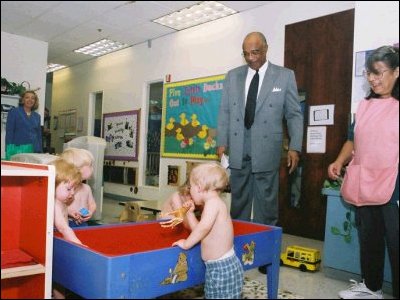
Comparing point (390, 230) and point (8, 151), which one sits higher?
point (8, 151)

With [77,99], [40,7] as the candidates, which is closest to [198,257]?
[40,7]

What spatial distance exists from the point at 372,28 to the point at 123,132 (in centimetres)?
382

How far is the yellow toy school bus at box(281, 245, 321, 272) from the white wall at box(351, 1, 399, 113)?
2.62 ft

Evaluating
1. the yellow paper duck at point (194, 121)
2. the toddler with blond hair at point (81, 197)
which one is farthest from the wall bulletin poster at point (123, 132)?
the toddler with blond hair at point (81, 197)

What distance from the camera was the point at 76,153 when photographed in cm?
176

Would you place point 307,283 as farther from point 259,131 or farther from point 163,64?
point 163,64

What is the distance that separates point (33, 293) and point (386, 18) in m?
1.89

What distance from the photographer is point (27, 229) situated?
1156 millimetres

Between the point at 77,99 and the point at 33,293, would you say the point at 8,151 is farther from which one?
the point at 77,99

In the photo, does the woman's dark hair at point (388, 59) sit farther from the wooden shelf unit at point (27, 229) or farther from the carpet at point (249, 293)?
the wooden shelf unit at point (27, 229)

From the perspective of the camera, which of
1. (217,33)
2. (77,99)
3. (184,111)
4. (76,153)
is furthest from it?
(77,99)

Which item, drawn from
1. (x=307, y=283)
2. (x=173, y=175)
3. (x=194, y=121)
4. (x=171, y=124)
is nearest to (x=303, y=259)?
(x=307, y=283)

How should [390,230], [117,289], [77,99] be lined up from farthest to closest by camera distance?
[77,99]
[390,230]
[117,289]

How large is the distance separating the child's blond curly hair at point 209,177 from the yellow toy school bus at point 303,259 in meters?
0.90
